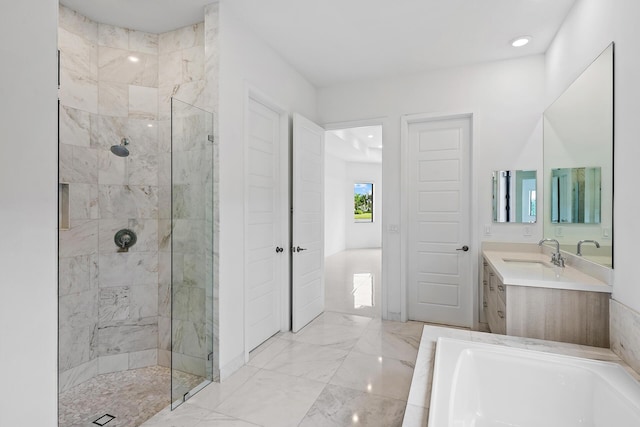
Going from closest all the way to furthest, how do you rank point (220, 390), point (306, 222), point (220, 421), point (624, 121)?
1. point (624, 121)
2. point (220, 421)
3. point (220, 390)
4. point (306, 222)

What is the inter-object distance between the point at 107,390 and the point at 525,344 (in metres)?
2.87

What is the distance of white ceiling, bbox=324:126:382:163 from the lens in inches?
264

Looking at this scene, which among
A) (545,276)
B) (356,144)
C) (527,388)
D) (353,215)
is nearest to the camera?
(527,388)

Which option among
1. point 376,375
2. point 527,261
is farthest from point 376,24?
point 376,375

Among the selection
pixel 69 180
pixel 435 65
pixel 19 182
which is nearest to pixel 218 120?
pixel 69 180

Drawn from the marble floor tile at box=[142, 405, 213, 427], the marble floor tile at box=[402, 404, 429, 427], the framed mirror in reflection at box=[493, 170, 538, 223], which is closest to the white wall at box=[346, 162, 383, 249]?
the framed mirror in reflection at box=[493, 170, 538, 223]

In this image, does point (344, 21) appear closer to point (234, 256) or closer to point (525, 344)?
point (234, 256)

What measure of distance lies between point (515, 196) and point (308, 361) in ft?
8.43

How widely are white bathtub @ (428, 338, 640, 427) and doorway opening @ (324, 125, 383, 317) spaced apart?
2939 mm

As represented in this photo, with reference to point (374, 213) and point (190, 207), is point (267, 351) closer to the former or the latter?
point (190, 207)

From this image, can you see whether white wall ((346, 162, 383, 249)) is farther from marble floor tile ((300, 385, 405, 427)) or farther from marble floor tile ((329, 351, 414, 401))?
marble floor tile ((300, 385, 405, 427))

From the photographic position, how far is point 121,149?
2.60 metres

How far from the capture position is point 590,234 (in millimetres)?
2135

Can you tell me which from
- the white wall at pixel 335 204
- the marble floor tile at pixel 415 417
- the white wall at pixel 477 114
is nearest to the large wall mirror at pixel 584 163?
the white wall at pixel 477 114
